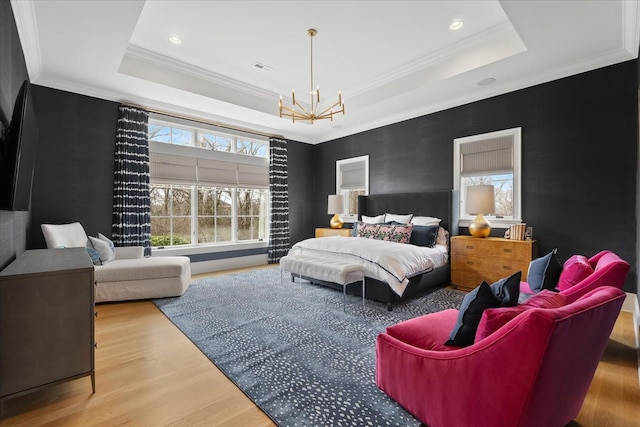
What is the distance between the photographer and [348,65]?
4.12 meters

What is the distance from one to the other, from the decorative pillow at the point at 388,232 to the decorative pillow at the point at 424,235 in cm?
10

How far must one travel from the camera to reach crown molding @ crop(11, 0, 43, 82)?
2471 millimetres

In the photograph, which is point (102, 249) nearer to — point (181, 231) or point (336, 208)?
point (181, 231)

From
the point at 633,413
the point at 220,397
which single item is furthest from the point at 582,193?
the point at 220,397

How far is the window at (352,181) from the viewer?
6086mm

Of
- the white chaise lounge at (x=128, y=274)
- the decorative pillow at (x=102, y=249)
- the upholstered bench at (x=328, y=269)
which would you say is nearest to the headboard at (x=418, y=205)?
the upholstered bench at (x=328, y=269)

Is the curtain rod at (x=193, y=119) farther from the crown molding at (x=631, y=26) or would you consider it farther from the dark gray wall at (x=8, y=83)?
the crown molding at (x=631, y=26)

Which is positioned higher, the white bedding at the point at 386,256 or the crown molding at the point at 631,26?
the crown molding at the point at 631,26

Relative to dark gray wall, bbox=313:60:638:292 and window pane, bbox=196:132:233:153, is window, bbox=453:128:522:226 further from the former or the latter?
window pane, bbox=196:132:233:153

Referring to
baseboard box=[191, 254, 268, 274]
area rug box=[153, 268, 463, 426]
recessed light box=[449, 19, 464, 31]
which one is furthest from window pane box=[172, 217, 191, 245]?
recessed light box=[449, 19, 464, 31]

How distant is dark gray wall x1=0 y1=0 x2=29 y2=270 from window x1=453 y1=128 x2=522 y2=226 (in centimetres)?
505

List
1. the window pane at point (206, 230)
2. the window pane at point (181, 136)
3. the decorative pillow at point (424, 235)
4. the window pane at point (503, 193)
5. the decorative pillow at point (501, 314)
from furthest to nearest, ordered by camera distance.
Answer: the window pane at point (206, 230), the window pane at point (181, 136), the decorative pillow at point (424, 235), the window pane at point (503, 193), the decorative pillow at point (501, 314)

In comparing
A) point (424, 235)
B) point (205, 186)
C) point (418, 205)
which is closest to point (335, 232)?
point (418, 205)

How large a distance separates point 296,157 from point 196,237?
2777 mm
